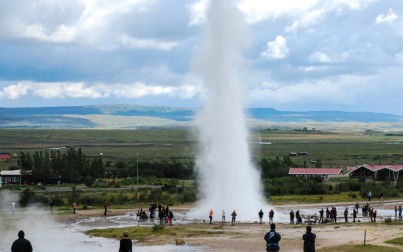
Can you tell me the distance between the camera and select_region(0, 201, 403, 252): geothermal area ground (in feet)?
91.6

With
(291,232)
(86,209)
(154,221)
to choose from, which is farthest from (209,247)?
(86,209)

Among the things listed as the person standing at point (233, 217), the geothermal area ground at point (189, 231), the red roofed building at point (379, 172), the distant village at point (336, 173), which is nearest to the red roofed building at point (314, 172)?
the distant village at point (336, 173)

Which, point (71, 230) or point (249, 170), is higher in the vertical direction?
point (249, 170)

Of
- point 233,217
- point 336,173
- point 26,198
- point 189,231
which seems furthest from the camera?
point 336,173

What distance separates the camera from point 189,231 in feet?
111

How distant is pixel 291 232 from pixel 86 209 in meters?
19.8

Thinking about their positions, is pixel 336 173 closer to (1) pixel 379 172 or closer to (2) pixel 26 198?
(1) pixel 379 172

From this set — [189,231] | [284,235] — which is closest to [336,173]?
[189,231]

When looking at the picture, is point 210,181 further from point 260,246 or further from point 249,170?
point 260,246

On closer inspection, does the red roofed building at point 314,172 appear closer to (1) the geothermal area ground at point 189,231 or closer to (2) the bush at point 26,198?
(1) the geothermal area ground at point 189,231

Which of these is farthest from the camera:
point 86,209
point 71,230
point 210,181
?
point 86,209

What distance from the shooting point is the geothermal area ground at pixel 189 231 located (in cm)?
→ 2791

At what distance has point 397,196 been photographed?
5712cm

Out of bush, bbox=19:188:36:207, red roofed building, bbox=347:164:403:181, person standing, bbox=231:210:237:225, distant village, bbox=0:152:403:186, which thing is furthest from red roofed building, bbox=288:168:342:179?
person standing, bbox=231:210:237:225
